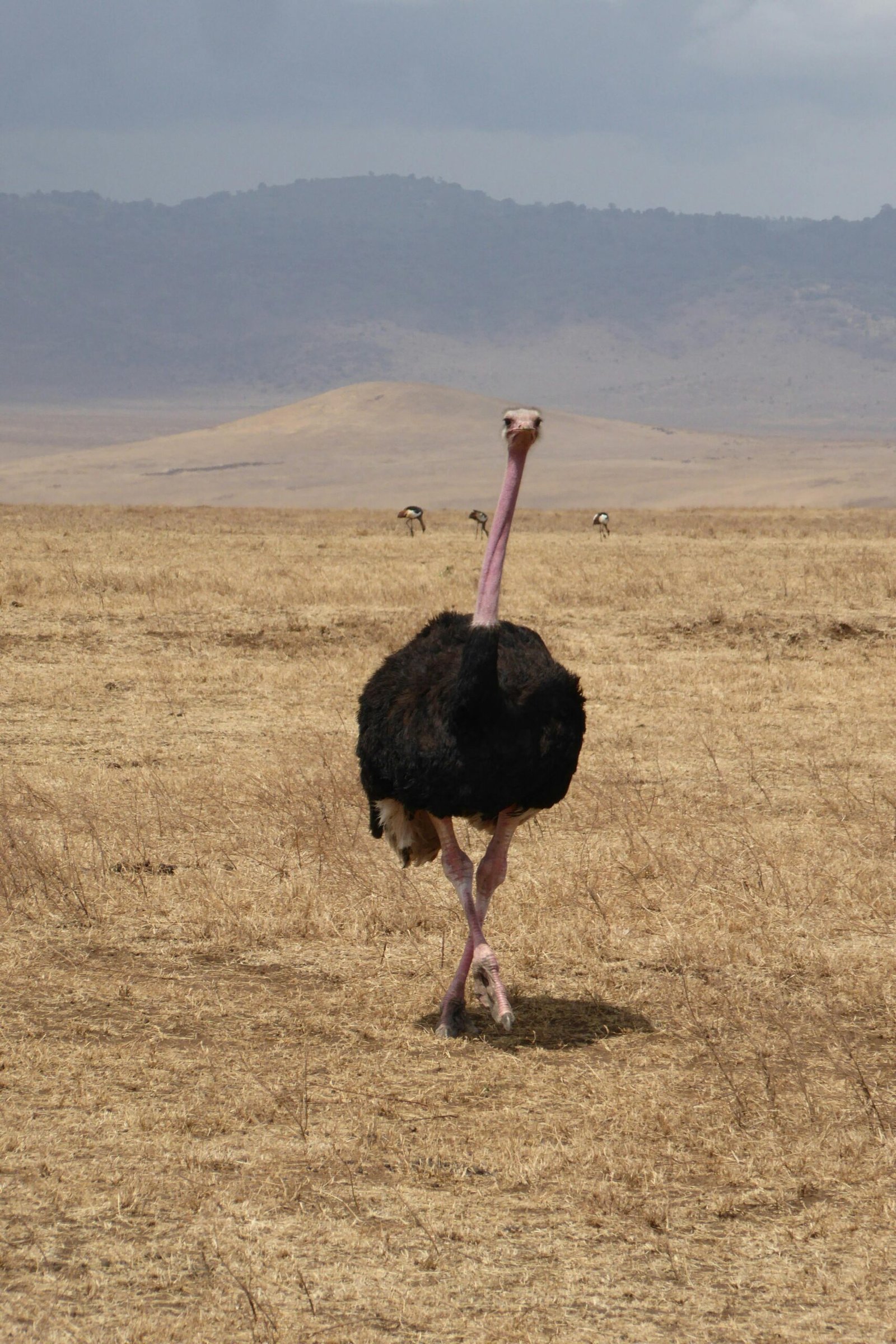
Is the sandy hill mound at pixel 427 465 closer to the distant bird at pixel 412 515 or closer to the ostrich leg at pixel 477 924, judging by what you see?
the distant bird at pixel 412 515

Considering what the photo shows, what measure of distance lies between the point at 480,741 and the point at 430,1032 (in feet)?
3.64

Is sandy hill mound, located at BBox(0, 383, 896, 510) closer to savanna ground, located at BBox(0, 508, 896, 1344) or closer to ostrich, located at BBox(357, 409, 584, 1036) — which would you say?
savanna ground, located at BBox(0, 508, 896, 1344)

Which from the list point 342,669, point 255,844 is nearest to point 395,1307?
point 255,844

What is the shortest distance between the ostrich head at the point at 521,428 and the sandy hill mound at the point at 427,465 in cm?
5372

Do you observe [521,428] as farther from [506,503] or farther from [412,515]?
[412,515]

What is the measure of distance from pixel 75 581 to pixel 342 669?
5.40 m

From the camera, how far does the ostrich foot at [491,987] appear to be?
590cm

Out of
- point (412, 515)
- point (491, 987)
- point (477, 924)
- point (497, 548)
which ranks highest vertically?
point (497, 548)

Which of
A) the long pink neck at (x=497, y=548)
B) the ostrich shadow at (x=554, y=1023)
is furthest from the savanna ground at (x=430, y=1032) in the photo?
the long pink neck at (x=497, y=548)

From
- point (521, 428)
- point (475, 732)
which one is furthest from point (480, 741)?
point (521, 428)

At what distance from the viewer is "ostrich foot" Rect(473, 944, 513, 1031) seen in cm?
590

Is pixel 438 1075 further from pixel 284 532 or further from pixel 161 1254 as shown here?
pixel 284 532

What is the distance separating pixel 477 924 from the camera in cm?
606

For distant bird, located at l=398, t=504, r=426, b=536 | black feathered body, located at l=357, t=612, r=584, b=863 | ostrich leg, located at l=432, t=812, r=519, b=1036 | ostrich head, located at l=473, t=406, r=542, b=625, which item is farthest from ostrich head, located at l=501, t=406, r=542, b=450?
distant bird, located at l=398, t=504, r=426, b=536
